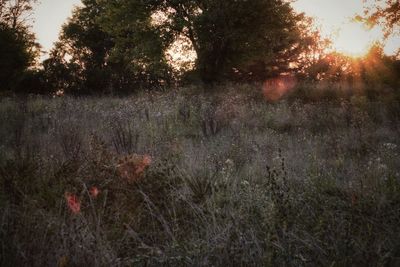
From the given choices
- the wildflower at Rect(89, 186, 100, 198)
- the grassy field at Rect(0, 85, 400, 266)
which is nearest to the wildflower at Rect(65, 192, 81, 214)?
the grassy field at Rect(0, 85, 400, 266)

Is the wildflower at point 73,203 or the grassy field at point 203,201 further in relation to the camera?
the wildflower at point 73,203

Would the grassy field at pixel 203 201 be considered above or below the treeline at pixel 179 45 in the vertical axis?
below

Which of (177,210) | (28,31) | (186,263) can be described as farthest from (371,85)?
(28,31)

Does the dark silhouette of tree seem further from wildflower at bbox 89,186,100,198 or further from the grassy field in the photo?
wildflower at bbox 89,186,100,198

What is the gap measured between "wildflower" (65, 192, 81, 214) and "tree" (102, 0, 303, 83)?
14.9 m

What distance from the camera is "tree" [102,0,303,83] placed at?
1720 cm

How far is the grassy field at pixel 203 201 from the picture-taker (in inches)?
95.3

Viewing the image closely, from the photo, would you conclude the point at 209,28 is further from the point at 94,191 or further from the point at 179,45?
the point at 94,191

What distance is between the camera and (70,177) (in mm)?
3688

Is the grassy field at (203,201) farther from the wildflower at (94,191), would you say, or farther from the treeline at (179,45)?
the treeline at (179,45)

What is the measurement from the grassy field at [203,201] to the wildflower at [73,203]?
0.12 feet

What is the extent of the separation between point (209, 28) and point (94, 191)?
15405 millimetres

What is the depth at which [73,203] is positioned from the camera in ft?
10.4

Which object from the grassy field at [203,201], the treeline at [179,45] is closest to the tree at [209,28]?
the treeline at [179,45]
